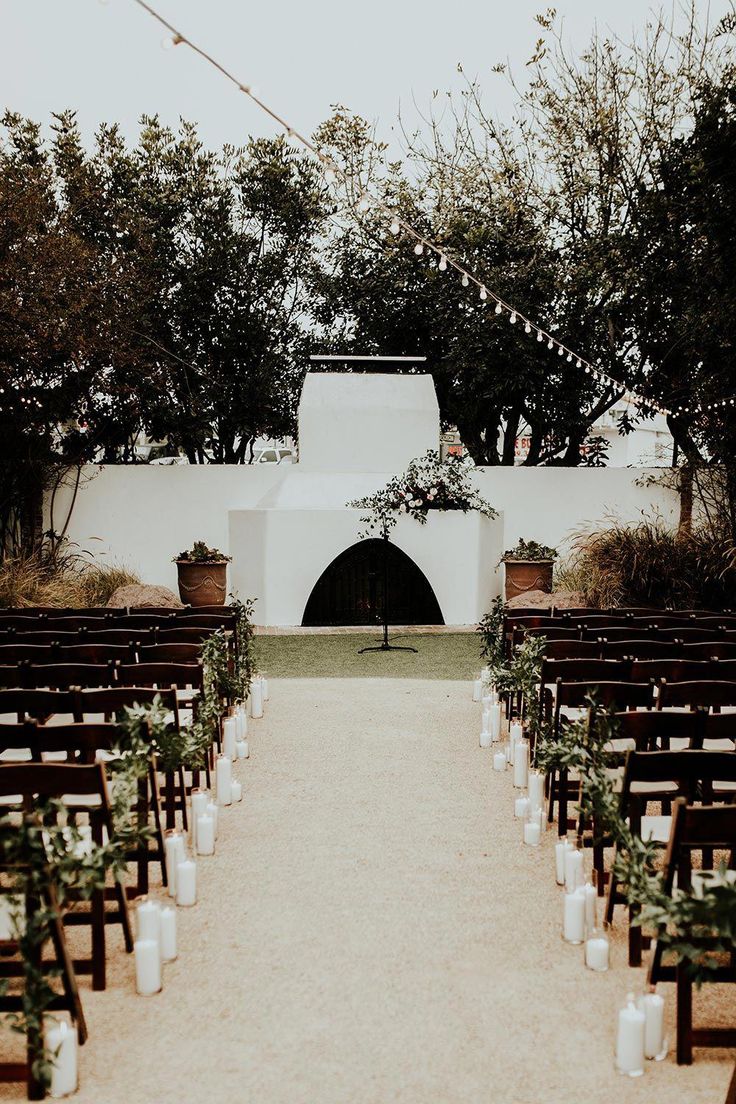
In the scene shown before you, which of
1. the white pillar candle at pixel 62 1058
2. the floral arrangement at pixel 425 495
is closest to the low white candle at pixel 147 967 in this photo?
the white pillar candle at pixel 62 1058

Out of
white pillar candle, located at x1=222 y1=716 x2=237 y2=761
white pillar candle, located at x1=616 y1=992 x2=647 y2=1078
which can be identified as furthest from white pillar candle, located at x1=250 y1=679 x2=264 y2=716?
white pillar candle, located at x1=616 y1=992 x2=647 y2=1078

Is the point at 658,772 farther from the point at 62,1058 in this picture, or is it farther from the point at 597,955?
the point at 62,1058

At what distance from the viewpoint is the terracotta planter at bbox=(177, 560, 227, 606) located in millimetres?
13305

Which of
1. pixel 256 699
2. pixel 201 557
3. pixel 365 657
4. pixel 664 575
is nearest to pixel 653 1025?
pixel 256 699

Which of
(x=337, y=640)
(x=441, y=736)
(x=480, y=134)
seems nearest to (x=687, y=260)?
(x=480, y=134)

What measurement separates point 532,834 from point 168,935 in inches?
81.8

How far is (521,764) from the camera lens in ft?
20.0

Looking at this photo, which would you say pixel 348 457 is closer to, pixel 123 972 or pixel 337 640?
pixel 337 640

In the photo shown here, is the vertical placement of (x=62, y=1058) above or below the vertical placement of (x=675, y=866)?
below

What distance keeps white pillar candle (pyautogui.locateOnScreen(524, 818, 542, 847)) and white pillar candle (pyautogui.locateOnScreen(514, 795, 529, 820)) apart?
1.08 feet

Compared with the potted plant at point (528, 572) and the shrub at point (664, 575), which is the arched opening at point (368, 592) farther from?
the shrub at point (664, 575)

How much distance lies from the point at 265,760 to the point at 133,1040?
3.57 m

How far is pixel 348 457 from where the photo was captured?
15.6m

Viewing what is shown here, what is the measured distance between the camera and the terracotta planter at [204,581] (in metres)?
13.3
